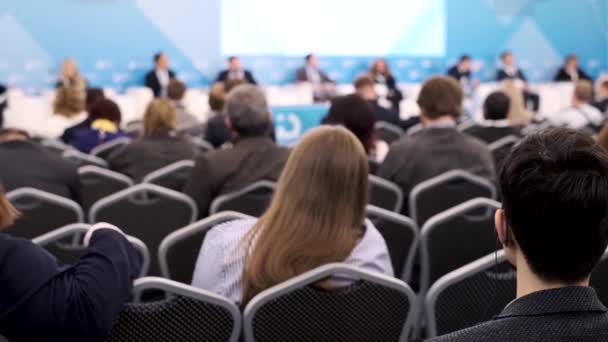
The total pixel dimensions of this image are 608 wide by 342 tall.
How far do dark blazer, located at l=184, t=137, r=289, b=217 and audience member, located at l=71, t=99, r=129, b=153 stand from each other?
2.43 metres

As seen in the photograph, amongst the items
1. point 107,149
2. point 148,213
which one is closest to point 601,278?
point 148,213

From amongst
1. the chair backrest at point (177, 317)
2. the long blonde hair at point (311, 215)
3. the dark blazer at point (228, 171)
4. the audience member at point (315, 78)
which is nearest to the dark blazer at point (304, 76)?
the audience member at point (315, 78)

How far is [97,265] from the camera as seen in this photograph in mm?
2010

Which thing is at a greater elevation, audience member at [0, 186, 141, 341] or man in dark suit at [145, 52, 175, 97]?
audience member at [0, 186, 141, 341]

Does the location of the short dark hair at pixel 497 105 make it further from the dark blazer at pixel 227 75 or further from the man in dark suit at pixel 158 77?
the dark blazer at pixel 227 75

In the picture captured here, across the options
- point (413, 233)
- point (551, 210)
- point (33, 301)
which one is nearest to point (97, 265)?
point (33, 301)

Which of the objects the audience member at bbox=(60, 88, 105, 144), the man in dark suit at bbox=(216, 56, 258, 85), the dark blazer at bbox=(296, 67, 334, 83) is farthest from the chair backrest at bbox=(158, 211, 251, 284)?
the dark blazer at bbox=(296, 67, 334, 83)

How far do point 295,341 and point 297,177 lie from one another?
530mm

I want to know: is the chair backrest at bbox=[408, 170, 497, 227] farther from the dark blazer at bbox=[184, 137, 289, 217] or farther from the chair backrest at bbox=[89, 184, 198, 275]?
the chair backrest at bbox=[89, 184, 198, 275]

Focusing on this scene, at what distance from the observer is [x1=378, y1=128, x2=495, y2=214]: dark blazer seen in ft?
14.9

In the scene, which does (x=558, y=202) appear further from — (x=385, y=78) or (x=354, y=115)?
(x=385, y=78)

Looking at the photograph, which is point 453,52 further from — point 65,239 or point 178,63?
point 65,239

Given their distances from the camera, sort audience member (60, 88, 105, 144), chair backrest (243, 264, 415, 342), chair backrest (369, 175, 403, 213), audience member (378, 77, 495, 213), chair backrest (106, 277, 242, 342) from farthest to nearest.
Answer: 1. audience member (60, 88, 105, 144)
2. audience member (378, 77, 495, 213)
3. chair backrest (369, 175, 403, 213)
4. chair backrest (243, 264, 415, 342)
5. chair backrest (106, 277, 242, 342)

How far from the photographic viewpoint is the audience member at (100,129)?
6.47 metres
